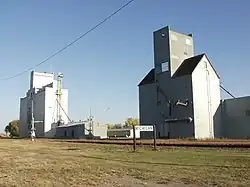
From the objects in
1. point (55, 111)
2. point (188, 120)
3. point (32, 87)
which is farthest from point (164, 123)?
point (32, 87)

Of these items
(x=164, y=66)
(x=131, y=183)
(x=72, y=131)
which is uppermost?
(x=164, y=66)

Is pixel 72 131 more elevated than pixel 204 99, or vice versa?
pixel 204 99

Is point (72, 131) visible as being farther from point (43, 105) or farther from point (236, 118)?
point (236, 118)

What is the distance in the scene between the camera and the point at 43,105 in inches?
4124

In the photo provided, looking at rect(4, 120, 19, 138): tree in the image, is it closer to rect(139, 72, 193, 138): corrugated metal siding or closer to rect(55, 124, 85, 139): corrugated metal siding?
rect(55, 124, 85, 139): corrugated metal siding

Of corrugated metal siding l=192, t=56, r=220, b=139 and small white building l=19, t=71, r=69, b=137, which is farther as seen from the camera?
small white building l=19, t=71, r=69, b=137

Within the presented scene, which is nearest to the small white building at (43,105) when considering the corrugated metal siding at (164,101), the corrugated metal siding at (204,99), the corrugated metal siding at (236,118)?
the corrugated metal siding at (164,101)

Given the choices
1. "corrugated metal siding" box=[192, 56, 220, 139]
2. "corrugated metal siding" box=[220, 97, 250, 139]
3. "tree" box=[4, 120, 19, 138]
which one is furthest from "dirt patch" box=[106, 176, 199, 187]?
"tree" box=[4, 120, 19, 138]

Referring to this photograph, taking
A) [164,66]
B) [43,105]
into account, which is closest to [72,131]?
[43,105]

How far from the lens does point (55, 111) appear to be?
106 meters

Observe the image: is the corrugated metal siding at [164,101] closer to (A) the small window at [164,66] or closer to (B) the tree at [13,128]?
(A) the small window at [164,66]

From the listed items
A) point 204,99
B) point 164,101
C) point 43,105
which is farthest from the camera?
point 43,105

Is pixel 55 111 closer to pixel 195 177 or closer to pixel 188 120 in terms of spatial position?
pixel 188 120

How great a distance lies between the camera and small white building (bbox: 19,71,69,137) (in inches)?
4080
